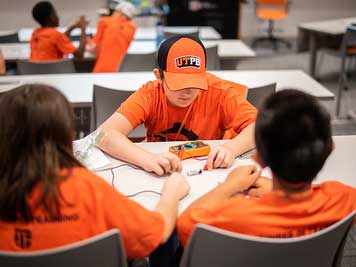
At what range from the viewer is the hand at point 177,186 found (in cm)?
129

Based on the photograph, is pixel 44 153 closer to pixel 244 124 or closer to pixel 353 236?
pixel 244 124

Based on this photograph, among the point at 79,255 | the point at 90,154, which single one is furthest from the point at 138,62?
the point at 79,255

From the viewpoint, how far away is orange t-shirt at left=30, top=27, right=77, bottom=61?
3.56 m

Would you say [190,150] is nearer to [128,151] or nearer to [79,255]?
[128,151]

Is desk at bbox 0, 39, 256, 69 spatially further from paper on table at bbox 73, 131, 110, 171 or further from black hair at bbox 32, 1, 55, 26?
paper on table at bbox 73, 131, 110, 171

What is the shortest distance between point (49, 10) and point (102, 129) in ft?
7.68

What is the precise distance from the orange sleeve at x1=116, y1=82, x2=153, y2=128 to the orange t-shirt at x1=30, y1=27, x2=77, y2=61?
1.95 m

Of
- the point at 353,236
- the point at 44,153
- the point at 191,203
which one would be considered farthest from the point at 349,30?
the point at 44,153

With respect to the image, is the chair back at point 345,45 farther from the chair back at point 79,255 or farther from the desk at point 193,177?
the chair back at point 79,255

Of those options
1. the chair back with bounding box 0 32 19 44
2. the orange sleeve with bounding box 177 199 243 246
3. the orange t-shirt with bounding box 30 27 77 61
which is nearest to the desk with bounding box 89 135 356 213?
the orange sleeve with bounding box 177 199 243 246

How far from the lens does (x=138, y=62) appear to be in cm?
329

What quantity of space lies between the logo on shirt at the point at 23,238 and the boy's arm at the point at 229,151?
27.0 inches

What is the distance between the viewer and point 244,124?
178 cm

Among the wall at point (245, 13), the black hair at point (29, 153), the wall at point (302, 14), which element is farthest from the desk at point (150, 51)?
the wall at point (302, 14)
